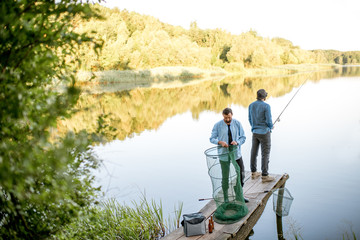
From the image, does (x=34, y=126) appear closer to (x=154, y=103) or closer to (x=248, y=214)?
(x=248, y=214)

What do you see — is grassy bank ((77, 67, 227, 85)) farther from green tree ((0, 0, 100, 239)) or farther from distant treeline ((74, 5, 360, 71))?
green tree ((0, 0, 100, 239))

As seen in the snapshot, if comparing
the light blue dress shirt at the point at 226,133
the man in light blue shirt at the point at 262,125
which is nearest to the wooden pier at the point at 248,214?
the man in light blue shirt at the point at 262,125

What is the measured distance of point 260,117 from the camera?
5625mm

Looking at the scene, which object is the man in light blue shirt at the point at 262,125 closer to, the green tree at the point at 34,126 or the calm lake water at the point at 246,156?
the calm lake water at the point at 246,156

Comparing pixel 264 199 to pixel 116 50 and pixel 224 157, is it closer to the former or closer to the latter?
pixel 224 157

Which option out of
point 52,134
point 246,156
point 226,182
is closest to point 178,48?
point 246,156

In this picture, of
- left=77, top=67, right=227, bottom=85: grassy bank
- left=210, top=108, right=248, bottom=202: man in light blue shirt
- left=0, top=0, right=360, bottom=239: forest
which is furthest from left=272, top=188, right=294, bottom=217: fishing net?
left=77, top=67, right=227, bottom=85: grassy bank

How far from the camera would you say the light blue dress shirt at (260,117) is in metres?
5.52

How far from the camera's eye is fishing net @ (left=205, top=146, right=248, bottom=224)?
180 inches

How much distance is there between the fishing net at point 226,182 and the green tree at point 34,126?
2.28m

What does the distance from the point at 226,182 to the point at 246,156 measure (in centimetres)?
641

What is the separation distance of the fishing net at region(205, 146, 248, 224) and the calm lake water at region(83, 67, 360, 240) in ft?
4.98

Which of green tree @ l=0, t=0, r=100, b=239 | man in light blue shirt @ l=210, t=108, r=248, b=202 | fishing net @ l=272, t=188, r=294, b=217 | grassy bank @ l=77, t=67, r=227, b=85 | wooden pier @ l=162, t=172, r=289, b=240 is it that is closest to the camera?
green tree @ l=0, t=0, r=100, b=239

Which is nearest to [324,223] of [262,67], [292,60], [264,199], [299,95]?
[264,199]
